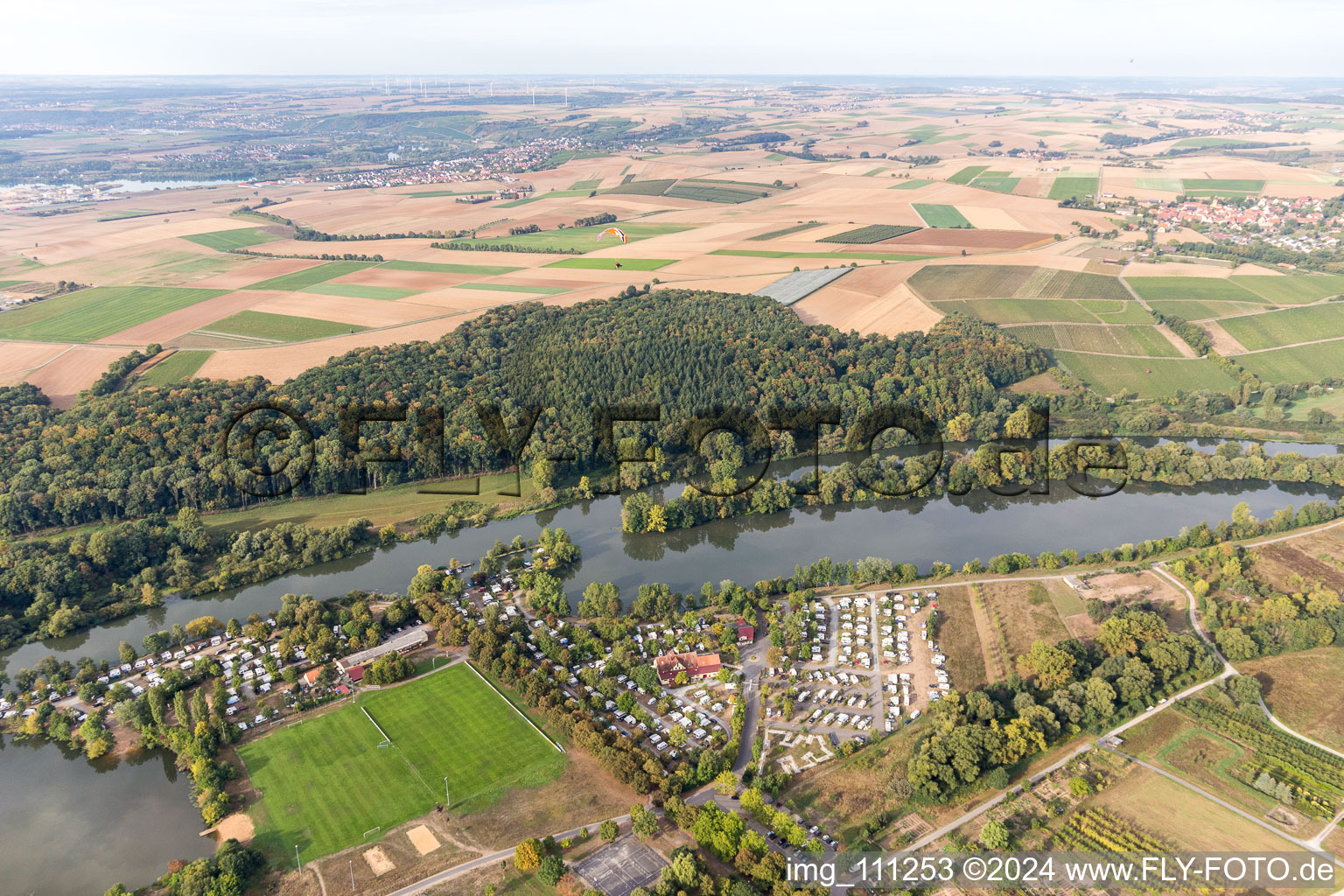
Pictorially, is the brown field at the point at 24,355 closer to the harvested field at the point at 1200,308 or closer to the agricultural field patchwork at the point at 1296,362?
the harvested field at the point at 1200,308

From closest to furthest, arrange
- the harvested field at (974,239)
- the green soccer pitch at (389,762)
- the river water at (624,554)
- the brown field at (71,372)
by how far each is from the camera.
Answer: the green soccer pitch at (389,762) → the river water at (624,554) → the brown field at (71,372) → the harvested field at (974,239)

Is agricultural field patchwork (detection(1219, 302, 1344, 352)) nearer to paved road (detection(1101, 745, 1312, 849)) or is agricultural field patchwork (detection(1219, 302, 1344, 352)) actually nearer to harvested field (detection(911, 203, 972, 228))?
harvested field (detection(911, 203, 972, 228))

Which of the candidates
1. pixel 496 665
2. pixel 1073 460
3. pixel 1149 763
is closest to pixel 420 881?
pixel 496 665

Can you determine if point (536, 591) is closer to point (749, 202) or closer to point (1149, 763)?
point (1149, 763)

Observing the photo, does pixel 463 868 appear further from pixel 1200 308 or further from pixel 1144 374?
pixel 1200 308

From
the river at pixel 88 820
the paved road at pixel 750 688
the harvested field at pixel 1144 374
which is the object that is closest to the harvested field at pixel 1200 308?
the harvested field at pixel 1144 374

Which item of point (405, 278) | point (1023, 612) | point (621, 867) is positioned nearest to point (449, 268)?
point (405, 278)
